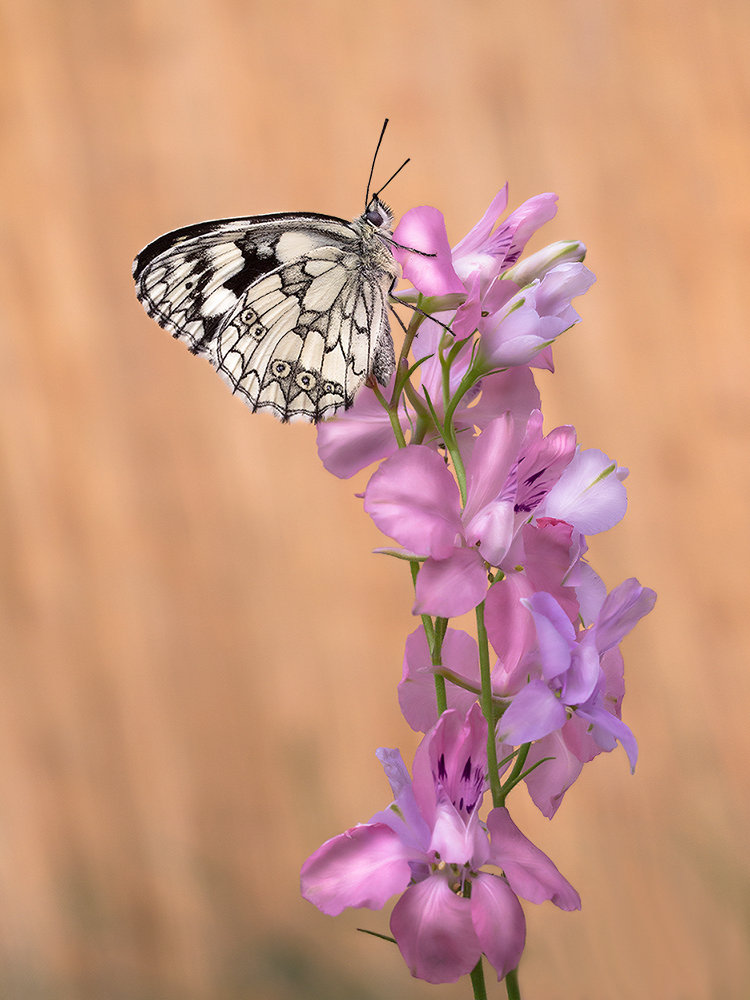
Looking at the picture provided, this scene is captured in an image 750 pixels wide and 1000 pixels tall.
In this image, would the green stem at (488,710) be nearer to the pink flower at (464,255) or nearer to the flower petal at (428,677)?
the flower petal at (428,677)

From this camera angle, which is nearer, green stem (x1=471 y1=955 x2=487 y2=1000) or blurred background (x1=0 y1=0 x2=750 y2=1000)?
green stem (x1=471 y1=955 x2=487 y2=1000)

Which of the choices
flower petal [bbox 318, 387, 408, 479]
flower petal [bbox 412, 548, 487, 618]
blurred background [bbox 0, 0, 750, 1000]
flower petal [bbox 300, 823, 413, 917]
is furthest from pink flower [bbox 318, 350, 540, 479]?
blurred background [bbox 0, 0, 750, 1000]

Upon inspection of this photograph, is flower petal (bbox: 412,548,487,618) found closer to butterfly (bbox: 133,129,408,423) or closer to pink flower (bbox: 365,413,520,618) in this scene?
pink flower (bbox: 365,413,520,618)

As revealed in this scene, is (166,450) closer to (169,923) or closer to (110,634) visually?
(110,634)

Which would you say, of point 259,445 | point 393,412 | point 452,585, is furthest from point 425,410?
point 259,445

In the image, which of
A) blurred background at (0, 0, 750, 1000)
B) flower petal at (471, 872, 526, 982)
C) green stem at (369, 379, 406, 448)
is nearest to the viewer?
flower petal at (471, 872, 526, 982)

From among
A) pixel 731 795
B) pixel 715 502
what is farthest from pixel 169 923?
pixel 715 502

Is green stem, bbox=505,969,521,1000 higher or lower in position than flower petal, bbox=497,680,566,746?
lower

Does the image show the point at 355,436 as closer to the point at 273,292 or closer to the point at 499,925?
the point at 273,292
